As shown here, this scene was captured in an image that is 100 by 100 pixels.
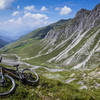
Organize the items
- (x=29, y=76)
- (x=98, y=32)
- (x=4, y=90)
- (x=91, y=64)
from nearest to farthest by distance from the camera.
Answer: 1. (x=4, y=90)
2. (x=29, y=76)
3. (x=91, y=64)
4. (x=98, y=32)

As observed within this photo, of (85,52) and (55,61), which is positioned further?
(55,61)

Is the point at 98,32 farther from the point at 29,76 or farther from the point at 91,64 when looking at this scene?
the point at 29,76

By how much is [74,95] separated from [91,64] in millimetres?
133523

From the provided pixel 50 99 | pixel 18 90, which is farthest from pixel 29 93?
pixel 50 99

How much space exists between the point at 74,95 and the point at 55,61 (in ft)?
609

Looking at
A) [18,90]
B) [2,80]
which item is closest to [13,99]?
[18,90]

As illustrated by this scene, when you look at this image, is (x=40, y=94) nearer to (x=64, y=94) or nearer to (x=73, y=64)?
(x=64, y=94)

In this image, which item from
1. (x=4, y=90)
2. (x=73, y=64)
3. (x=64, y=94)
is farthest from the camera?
(x=73, y=64)

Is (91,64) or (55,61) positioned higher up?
(55,61)

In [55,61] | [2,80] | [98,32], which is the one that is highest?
[98,32]

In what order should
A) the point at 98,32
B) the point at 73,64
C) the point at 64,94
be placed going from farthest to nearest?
the point at 98,32 → the point at 73,64 → the point at 64,94

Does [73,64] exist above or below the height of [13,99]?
above

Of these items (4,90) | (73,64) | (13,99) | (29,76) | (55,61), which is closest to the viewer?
(13,99)

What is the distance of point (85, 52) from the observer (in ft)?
527
